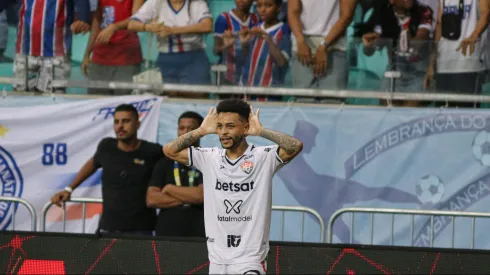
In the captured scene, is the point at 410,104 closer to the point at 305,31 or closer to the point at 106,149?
the point at 305,31

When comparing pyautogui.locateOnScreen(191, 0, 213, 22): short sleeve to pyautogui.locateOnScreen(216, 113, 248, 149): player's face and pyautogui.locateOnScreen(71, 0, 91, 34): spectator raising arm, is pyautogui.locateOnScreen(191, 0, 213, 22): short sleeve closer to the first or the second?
pyautogui.locateOnScreen(71, 0, 91, 34): spectator raising arm

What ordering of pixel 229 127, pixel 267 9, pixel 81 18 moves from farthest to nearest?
pixel 81 18 → pixel 267 9 → pixel 229 127

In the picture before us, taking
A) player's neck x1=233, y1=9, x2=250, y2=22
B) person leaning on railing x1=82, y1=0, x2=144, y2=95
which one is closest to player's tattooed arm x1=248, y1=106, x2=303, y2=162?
player's neck x1=233, y1=9, x2=250, y2=22

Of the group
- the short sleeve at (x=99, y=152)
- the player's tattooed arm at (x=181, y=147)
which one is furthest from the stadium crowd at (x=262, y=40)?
the player's tattooed arm at (x=181, y=147)

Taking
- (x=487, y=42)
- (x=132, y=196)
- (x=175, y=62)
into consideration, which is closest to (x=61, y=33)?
(x=175, y=62)

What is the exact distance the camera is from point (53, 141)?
43.3 ft

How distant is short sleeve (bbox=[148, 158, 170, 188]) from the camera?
11484mm

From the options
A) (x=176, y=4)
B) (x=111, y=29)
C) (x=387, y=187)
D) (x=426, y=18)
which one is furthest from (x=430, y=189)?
(x=111, y=29)

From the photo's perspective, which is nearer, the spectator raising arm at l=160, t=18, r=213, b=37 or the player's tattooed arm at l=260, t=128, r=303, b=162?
the player's tattooed arm at l=260, t=128, r=303, b=162

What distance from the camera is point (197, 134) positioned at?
29.9 ft

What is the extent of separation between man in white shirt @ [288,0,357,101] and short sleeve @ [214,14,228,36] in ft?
2.81

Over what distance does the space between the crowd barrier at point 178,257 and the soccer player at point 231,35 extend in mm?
2905

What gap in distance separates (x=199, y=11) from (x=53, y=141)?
2577 mm

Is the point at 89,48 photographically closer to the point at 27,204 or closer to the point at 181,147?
the point at 27,204
